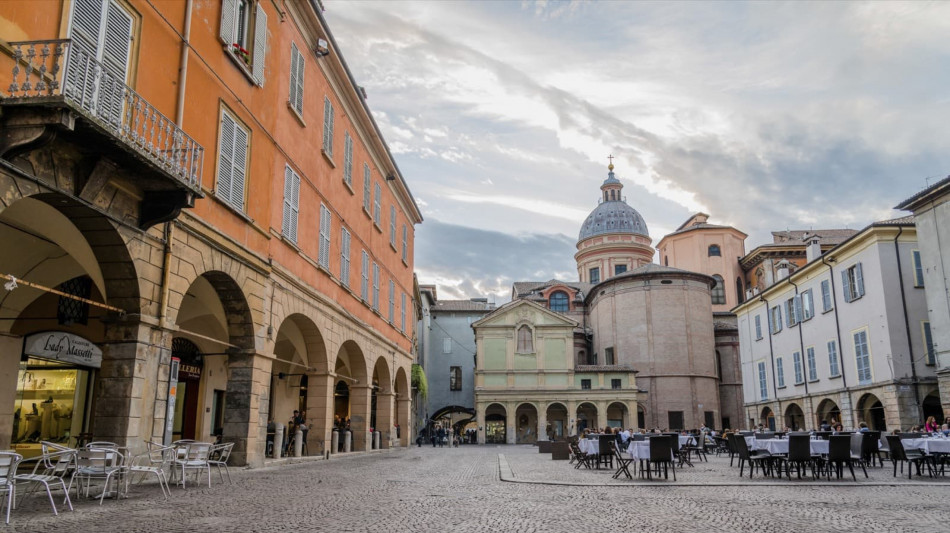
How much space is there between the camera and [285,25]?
17.6 meters

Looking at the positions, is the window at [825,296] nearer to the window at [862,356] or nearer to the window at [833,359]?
the window at [833,359]

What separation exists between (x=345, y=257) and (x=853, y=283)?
21514mm

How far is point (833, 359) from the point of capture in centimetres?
3127

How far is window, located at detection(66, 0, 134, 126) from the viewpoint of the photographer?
352 inches

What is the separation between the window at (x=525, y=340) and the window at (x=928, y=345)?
90.4 feet

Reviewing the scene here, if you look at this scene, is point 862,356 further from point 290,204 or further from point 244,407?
point 244,407

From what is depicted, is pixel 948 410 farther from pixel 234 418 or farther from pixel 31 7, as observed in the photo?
pixel 31 7

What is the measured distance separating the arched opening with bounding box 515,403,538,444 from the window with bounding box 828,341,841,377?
23.0 metres

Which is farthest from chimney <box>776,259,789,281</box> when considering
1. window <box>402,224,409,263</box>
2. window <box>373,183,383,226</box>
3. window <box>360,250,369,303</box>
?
window <box>360,250,369,303</box>

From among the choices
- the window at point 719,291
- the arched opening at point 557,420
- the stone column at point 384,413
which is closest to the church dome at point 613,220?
the window at point 719,291

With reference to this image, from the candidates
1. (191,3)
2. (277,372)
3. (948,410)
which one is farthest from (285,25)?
(948,410)

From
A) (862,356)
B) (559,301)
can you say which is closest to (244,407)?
(862,356)

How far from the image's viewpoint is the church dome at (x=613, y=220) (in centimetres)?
7612

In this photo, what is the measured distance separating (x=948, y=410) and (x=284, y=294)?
21656 mm
